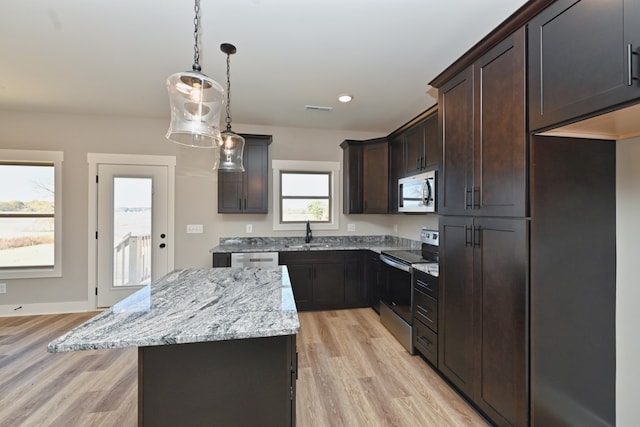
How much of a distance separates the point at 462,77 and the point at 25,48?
11.3 feet

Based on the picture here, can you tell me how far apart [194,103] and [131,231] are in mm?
3077

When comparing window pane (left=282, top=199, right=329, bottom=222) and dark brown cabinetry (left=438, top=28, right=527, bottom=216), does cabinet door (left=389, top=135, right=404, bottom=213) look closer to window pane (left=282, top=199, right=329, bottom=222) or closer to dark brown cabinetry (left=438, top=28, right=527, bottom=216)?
window pane (left=282, top=199, right=329, bottom=222)

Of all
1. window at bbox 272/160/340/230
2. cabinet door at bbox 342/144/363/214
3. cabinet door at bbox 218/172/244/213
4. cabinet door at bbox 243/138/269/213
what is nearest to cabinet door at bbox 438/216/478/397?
cabinet door at bbox 342/144/363/214

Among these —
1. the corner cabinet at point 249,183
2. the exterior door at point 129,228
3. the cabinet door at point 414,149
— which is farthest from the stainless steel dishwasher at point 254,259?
the cabinet door at point 414,149

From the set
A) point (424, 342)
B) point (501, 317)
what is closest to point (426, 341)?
point (424, 342)

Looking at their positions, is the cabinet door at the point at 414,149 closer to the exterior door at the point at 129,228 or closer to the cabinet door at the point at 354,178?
the cabinet door at the point at 354,178

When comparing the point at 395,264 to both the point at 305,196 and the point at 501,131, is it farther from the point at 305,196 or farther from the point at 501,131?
the point at 305,196

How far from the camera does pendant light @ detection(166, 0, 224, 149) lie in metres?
1.49

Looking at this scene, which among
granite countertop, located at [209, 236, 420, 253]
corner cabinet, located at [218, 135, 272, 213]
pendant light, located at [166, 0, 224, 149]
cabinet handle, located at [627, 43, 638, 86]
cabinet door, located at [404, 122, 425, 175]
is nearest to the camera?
cabinet handle, located at [627, 43, 638, 86]

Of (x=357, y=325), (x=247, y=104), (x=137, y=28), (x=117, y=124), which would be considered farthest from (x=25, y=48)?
(x=357, y=325)

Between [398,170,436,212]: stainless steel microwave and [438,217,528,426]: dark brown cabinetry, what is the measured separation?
0.68 metres

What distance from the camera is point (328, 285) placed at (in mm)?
3805

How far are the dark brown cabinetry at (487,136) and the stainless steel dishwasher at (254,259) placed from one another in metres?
2.21

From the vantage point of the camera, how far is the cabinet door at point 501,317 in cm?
153
